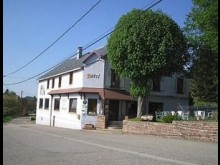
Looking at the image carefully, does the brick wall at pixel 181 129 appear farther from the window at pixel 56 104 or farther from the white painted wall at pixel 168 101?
the window at pixel 56 104

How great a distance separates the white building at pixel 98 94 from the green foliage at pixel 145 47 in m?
4.96

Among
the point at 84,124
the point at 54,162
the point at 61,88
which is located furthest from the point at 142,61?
the point at 54,162

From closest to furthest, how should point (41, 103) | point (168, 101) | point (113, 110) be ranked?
point (113, 110) < point (168, 101) < point (41, 103)

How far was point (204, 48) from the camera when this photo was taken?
3075 centimetres

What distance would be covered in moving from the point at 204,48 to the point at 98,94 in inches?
416

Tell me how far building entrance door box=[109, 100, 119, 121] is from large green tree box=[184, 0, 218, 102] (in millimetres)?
8352

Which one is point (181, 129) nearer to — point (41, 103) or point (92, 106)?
point (92, 106)

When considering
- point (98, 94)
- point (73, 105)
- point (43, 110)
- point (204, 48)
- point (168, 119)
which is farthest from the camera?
point (43, 110)

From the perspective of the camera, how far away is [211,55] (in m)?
29.9

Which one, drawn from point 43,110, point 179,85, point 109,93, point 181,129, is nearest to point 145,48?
point 109,93

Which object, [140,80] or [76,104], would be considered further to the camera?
[76,104]

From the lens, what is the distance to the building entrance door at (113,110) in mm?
35819

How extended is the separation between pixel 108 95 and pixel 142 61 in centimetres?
670

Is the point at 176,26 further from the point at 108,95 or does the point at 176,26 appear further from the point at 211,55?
the point at 108,95
